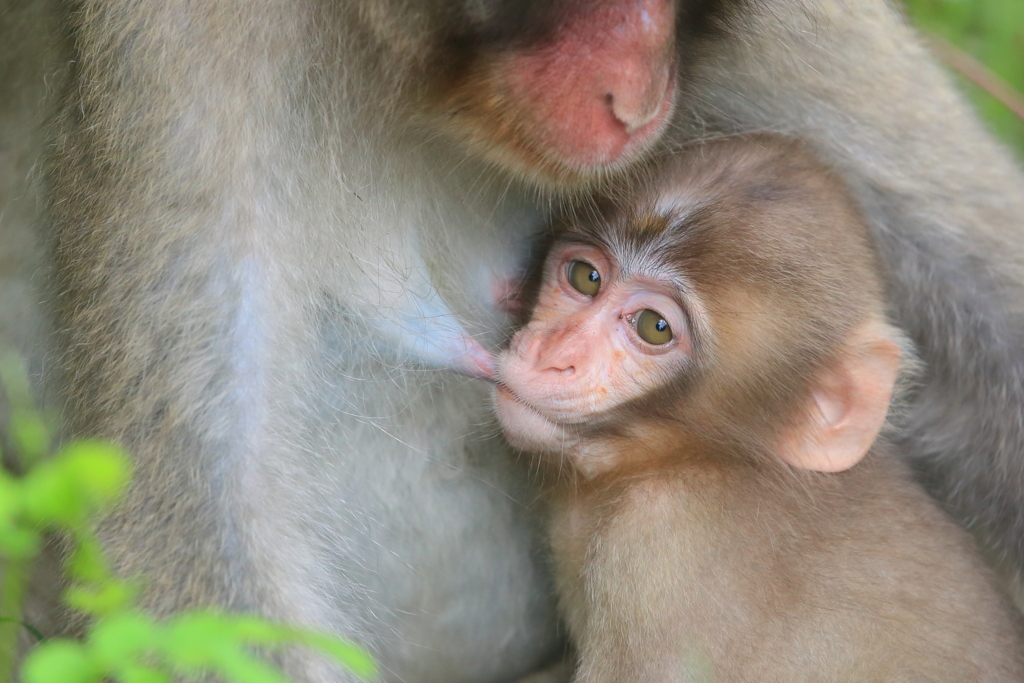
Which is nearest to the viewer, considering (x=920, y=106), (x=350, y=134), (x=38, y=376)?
(x=350, y=134)

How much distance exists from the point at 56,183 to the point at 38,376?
0.50 meters

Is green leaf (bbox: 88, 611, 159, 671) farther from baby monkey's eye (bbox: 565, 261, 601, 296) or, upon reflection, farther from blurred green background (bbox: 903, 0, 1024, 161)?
blurred green background (bbox: 903, 0, 1024, 161)

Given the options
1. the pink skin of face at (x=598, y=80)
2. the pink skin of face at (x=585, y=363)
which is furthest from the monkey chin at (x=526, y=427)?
the pink skin of face at (x=598, y=80)

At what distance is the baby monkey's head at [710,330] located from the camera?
2.29 m

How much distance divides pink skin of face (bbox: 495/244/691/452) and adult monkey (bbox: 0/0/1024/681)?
24 cm

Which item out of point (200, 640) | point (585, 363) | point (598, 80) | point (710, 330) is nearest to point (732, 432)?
point (710, 330)

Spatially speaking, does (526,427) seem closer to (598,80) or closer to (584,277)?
(584,277)

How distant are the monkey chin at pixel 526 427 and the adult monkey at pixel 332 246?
25 centimetres

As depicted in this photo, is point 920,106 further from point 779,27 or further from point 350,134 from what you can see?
point 350,134

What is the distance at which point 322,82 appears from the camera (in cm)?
216

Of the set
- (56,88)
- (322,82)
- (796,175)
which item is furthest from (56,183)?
(796,175)

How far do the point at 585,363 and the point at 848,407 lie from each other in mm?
569

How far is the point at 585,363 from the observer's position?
2.26 metres

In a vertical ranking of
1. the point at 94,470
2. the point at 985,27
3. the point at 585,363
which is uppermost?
the point at 94,470
